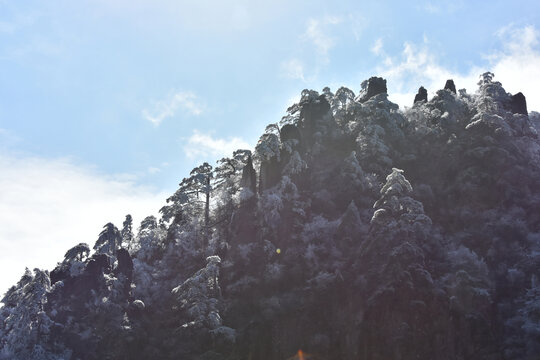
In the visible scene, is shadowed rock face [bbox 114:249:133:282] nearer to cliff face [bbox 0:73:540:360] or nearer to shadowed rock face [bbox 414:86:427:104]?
cliff face [bbox 0:73:540:360]

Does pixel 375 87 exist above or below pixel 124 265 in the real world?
above

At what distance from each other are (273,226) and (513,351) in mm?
26414

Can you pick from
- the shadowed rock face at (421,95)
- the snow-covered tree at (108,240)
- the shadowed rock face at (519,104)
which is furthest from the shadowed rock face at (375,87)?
the snow-covered tree at (108,240)

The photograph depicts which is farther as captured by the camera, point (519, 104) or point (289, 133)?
point (519, 104)

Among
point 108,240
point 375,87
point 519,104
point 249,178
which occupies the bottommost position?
point 108,240

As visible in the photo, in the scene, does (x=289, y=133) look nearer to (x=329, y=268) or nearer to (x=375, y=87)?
(x=375, y=87)

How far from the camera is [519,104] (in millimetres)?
66562

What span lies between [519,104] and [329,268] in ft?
149

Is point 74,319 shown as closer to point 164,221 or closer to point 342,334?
point 164,221

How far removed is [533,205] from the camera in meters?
45.0

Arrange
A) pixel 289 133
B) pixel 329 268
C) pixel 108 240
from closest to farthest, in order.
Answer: pixel 329 268 < pixel 108 240 < pixel 289 133

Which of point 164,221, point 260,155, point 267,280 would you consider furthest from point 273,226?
point 164,221

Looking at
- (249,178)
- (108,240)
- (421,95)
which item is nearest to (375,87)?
(421,95)

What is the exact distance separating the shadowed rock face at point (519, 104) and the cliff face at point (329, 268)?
16.0 ft
